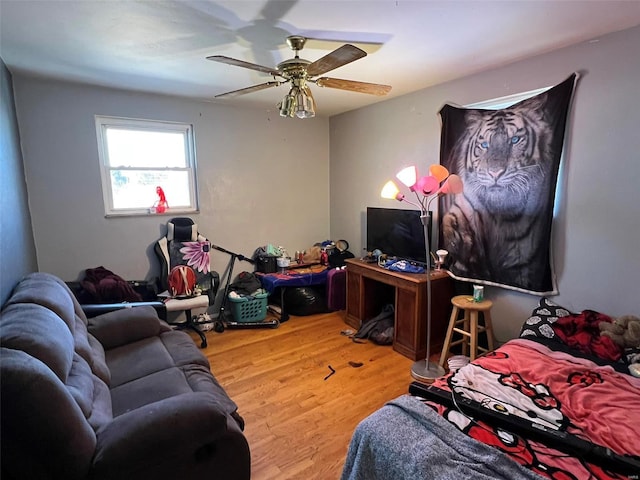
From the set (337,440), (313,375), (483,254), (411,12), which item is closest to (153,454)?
(337,440)

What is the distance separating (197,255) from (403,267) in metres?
2.13

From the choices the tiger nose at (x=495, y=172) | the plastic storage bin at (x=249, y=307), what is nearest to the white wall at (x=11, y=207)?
the plastic storage bin at (x=249, y=307)

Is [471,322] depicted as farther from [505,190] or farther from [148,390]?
[148,390]

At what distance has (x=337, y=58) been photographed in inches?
68.2

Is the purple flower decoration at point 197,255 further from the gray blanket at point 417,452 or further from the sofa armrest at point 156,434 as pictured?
the gray blanket at point 417,452

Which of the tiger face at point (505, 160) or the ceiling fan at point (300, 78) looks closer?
the ceiling fan at point (300, 78)

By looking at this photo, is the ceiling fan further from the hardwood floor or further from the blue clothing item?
the hardwood floor

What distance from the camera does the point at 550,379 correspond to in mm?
1775

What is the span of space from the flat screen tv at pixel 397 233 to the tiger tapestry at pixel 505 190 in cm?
24

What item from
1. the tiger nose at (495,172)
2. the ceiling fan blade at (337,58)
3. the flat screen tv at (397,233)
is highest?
the ceiling fan blade at (337,58)

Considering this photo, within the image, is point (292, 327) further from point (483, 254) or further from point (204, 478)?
point (204, 478)

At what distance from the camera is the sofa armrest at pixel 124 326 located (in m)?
2.23

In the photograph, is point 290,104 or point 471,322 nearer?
point 290,104

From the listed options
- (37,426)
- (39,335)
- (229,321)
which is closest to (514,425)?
(37,426)
